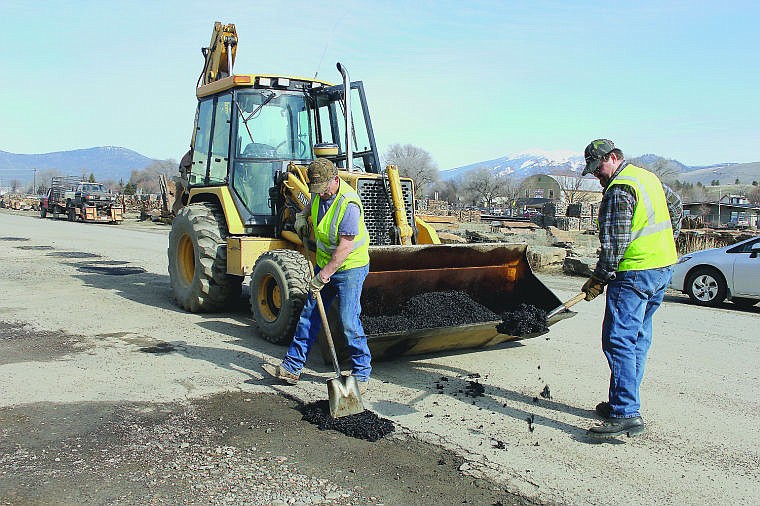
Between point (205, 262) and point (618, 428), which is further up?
point (205, 262)

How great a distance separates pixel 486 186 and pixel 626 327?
8977 cm

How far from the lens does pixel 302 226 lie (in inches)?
271

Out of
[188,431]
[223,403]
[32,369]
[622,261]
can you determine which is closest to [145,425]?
[188,431]

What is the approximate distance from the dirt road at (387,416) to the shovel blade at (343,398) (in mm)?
280

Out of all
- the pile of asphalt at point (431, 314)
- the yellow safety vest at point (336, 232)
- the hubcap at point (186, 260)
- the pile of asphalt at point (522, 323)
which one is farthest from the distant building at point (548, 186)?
the yellow safety vest at point (336, 232)

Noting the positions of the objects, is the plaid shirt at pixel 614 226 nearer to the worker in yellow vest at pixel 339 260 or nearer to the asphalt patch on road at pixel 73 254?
the worker in yellow vest at pixel 339 260

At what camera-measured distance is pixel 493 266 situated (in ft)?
24.2

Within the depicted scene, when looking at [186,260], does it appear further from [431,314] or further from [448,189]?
[448,189]

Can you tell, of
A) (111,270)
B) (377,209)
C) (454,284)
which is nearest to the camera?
(454,284)

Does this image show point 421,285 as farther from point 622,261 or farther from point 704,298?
point 704,298

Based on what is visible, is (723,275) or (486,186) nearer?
(723,275)

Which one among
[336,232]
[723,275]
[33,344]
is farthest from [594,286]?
[723,275]

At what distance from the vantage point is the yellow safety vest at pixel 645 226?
4.78 m

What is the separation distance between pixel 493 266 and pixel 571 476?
345cm
